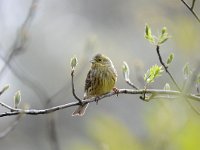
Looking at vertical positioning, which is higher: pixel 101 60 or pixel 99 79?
pixel 101 60

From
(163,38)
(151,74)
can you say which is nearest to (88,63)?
(151,74)

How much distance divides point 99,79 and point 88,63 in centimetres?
149

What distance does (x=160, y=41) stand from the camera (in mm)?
3852

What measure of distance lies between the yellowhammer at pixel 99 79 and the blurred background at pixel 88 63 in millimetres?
147

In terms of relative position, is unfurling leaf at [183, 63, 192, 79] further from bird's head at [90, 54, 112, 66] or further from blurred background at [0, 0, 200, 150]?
bird's head at [90, 54, 112, 66]

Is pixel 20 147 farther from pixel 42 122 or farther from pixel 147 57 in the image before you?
pixel 147 57

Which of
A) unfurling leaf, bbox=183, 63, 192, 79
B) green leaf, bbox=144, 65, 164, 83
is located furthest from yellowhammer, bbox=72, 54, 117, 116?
unfurling leaf, bbox=183, 63, 192, 79

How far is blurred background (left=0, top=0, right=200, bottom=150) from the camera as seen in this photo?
3.10m

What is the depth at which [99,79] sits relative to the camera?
5871mm

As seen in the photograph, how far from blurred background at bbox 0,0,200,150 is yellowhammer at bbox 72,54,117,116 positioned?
0.15 m

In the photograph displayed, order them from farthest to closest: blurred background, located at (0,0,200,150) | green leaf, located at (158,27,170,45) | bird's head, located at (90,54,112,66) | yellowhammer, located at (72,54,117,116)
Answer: bird's head, located at (90,54,112,66) < yellowhammer, located at (72,54,117,116) < green leaf, located at (158,27,170,45) < blurred background, located at (0,0,200,150)

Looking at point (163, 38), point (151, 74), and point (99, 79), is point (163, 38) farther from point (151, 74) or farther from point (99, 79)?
point (99, 79)

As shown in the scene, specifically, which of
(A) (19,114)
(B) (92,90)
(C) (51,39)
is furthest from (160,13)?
(C) (51,39)

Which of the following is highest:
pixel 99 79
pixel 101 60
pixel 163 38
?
pixel 163 38
